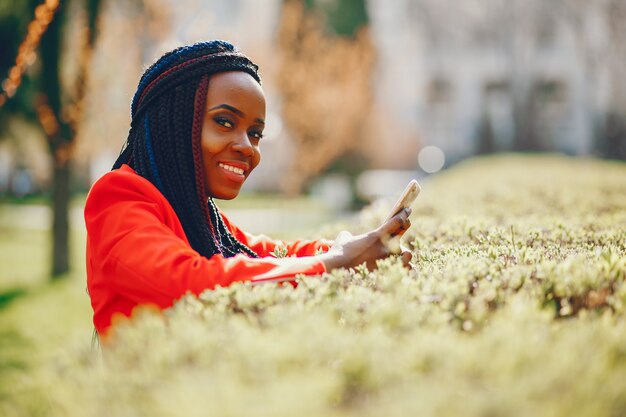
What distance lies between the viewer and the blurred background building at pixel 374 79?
1063 cm

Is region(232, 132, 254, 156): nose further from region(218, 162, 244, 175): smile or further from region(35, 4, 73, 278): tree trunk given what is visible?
region(35, 4, 73, 278): tree trunk

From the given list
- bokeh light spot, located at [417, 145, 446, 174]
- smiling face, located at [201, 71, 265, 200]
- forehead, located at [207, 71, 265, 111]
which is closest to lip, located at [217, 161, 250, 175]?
smiling face, located at [201, 71, 265, 200]

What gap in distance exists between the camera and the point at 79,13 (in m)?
9.96

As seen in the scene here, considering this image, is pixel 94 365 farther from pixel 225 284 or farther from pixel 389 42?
pixel 389 42

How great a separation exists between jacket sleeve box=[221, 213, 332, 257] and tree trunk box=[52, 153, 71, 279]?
787 cm

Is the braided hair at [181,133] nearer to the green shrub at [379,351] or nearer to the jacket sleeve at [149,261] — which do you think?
the jacket sleeve at [149,261]

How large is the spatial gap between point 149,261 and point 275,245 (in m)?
1.24

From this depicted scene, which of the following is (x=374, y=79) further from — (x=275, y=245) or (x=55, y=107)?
(x=275, y=245)

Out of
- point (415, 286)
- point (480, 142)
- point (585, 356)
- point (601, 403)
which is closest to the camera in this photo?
point (601, 403)

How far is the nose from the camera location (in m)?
2.79

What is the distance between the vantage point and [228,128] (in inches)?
110

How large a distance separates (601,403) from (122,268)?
153cm

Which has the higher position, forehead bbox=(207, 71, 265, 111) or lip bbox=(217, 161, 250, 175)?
forehead bbox=(207, 71, 265, 111)

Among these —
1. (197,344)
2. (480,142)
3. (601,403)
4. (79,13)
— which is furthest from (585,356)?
(480,142)
